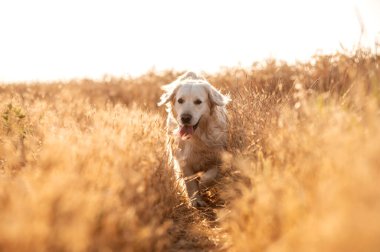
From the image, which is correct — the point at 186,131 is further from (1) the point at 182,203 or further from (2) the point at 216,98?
(1) the point at 182,203

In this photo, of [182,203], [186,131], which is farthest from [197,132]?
[182,203]

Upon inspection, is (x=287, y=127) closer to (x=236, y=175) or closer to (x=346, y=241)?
(x=236, y=175)

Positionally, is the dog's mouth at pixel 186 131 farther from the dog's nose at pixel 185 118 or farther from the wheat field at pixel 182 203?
the wheat field at pixel 182 203

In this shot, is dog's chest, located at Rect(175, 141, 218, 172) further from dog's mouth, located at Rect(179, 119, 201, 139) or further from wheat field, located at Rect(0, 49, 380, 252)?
wheat field, located at Rect(0, 49, 380, 252)

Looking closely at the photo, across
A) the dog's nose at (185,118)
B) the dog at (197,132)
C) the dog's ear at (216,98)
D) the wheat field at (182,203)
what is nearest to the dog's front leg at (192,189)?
the dog at (197,132)

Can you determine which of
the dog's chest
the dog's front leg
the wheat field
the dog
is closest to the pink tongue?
the dog

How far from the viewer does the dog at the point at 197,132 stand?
14.9 feet

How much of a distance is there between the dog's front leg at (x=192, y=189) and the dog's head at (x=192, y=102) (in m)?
0.39

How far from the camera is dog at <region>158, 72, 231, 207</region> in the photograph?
4.53m

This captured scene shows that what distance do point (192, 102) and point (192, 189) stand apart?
0.94 metres

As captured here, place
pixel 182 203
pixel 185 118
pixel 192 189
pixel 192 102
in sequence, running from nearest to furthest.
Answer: pixel 182 203 → pixel 192 189 → pixel 185 118 → pixel 192 102

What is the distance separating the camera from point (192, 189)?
430cm

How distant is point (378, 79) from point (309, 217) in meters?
1.44

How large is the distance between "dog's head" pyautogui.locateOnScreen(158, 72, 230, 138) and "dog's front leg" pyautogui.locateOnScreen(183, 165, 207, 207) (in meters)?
0.39
